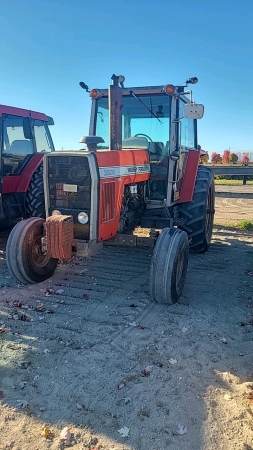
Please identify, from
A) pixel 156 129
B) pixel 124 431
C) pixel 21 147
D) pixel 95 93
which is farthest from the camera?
pixel 21 147

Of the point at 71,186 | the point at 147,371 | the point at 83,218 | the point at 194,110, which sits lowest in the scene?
the point at 147,371

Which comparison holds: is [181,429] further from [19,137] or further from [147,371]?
[19,137]

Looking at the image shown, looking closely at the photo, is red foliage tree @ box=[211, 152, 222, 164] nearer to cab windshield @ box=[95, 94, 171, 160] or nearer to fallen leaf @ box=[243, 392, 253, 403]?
cab windshield @ box=[95, 94, 171, 160]

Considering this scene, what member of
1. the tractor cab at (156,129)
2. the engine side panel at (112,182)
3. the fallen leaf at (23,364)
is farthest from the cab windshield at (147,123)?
the fallen leaf at (23,364)

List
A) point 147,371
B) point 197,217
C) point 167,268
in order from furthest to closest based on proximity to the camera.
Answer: point 197,217, point 167,268, point 147,371

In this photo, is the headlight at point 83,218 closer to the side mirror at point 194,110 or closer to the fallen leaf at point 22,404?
the side mirror at point 194,110

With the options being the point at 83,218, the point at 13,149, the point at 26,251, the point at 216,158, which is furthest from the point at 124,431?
the point at 216,158

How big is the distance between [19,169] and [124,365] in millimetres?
5043

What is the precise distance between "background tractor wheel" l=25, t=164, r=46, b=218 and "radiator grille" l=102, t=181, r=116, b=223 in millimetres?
2117

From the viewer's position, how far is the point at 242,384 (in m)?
3.19

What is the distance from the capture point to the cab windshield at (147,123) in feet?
20.1

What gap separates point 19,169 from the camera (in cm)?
753

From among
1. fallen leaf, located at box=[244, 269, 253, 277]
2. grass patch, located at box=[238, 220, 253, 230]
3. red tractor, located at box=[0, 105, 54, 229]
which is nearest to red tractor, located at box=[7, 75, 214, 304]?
fallen leaf, located at box=[244, 269, 253, 277]

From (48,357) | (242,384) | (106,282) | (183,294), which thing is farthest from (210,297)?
(48,357)
